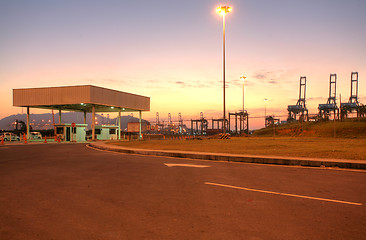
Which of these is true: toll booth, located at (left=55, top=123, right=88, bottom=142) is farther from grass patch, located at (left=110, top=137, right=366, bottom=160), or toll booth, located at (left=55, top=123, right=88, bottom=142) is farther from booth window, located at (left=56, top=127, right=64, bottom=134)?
grass patch, located at (left=110, top=137, right=366, bottom=160)

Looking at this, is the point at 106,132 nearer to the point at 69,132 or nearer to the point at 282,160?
the point at 69,132

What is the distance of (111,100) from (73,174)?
3799cm

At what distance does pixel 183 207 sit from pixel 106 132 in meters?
49.8

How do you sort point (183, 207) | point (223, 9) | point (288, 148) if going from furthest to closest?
point (223, 9) < point (288, 148) < point (183, 207)

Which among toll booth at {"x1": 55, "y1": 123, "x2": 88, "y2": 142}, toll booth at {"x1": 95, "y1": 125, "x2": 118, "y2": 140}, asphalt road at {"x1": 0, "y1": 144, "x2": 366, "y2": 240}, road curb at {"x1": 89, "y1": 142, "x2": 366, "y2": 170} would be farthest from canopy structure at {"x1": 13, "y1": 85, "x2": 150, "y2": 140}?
asphalt road at {"x1": 0, "y1": 144, "x2": 366, "y2": 240}

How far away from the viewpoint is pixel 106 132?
175ft

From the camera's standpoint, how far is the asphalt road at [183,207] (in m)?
4.11

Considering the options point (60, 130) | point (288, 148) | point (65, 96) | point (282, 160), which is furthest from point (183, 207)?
point (60, 130)

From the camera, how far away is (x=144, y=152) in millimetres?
18688

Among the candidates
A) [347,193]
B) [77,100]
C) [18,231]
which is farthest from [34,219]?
[77,100]

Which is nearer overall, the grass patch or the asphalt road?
the asphalt road

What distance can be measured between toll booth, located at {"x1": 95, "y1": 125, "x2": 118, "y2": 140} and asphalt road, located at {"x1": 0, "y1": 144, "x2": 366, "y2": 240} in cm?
4400

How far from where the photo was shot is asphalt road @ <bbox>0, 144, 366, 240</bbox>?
4.11 meters

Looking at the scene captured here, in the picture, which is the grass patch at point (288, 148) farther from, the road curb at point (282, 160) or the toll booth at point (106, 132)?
the toll booth at point (106, 132)
